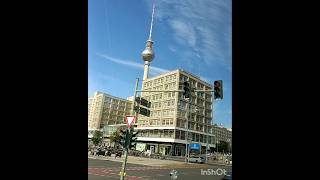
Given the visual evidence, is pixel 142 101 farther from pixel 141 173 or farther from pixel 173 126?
pixel 173 126

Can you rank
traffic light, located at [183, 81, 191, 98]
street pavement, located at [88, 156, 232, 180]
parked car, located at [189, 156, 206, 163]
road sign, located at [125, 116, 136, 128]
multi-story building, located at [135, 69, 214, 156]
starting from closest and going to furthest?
road sign, located at [125, 116, 136, 128] < traffic light, located at [183, 81, 191, 98] < street pavement, located at [88, 156, 232, 180] < multi-story building, located at [135, 69, 214, 156] < parked car, located at [189, 156, 206, 163]

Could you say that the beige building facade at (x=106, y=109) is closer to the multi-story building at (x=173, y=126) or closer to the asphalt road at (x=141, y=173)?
the asphalt road at (x=141, y=173)

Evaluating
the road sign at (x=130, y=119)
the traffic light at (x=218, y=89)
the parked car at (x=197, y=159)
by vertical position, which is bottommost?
the parked car at (x=197, y=159)

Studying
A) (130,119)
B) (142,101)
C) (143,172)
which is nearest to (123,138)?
(130,119)

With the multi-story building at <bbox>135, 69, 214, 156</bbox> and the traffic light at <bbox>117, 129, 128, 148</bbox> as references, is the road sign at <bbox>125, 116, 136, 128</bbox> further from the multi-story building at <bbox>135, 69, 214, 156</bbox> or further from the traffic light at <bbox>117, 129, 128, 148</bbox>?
the multi-story building at <bbox>135, 69, 214, 156</bbox>

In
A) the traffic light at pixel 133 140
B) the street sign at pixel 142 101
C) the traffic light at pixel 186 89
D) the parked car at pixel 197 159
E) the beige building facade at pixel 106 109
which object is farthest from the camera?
the parked car at pixel 197 159

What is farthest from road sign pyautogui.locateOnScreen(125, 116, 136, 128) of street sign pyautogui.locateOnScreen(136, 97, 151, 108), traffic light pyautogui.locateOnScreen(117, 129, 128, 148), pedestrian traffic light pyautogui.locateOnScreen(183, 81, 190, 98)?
pedestrian traffic light pyautogui.locateOnScreen(183, 81, 190, 98)

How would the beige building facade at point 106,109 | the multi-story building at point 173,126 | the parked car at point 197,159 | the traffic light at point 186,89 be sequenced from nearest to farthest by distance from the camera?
the traffic light at point 186,89 < the beige building facade at point 106,109 < the multi-story building at point 173,126 < the parked car at point 197,159

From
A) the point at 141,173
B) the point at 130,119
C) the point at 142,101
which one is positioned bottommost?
the point at 141,173

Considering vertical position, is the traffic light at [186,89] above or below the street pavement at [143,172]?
above

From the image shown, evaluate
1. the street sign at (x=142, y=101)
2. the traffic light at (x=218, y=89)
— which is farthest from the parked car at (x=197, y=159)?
the traffic light at (x=218, y=89)

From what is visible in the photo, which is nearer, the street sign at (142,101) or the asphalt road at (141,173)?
the street sign at (142,101)
